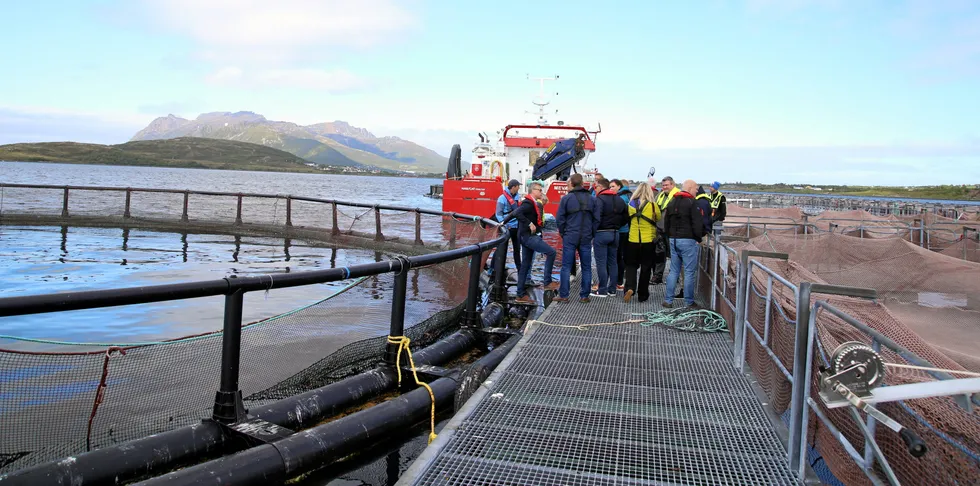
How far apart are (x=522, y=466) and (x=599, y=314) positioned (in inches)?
181

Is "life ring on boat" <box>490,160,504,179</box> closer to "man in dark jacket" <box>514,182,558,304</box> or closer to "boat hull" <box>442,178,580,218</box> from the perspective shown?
"boat hull" <box>442,178,580,218</box>

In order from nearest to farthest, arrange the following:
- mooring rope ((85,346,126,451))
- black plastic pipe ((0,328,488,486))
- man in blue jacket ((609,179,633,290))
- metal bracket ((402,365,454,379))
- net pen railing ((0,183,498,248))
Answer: black plastic pipe ((0,328,488,486)) → mooring rope ((85,346,126,451)) → metal bracket ((402,365,454,379)) → man in blue jacket ((609,179,633,290)) → net pen railing ((0,183,498,248))

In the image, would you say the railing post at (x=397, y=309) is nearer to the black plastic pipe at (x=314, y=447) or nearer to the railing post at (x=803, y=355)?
the black plastic pipe at (x=314, y=447)

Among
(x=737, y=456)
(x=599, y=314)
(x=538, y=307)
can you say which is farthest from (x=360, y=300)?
(x=538, y=307)

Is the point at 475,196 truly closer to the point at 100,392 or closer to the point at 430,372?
the point at 430,372

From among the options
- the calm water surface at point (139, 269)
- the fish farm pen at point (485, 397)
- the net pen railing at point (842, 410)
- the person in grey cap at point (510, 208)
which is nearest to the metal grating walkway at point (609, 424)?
the fish farm pen at point (485, 397)

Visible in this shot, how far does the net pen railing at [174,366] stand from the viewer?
3.23m

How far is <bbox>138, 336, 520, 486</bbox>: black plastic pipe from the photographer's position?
327 cm

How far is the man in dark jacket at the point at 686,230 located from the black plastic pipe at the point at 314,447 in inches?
167

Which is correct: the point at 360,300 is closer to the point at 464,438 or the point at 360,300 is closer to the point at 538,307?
the point at 464,438

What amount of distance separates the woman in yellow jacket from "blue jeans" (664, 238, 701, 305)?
1.20 ft

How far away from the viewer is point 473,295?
689 centimetres

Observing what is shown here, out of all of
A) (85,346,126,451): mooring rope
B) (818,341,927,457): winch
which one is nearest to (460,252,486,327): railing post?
(85,346,126,451): mooring rope

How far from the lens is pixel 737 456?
3.79 metres
